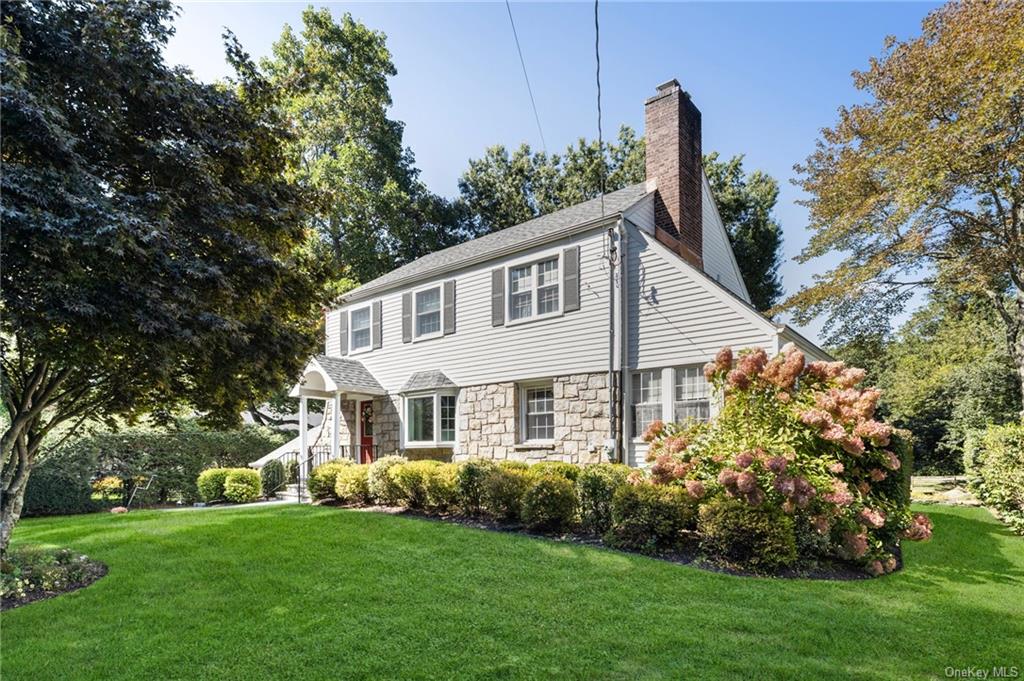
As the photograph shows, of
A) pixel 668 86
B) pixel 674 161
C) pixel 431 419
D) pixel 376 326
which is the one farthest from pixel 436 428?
pixel 668 86

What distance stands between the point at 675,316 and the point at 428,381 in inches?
235

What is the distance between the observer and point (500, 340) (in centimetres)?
1195

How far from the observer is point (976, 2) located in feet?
30.8

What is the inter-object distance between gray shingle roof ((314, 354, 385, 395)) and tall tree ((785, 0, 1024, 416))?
1029 centimetres

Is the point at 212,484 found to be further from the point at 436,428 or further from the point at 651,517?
the point at 651,517

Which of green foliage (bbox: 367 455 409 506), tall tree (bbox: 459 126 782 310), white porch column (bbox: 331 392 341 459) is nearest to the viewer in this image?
green foliage (bbox: 367 455 409 506)

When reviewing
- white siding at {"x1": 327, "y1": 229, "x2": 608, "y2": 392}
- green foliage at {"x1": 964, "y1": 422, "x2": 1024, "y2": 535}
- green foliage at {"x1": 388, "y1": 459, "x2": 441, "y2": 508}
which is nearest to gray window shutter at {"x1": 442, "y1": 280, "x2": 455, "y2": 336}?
white siding at {"x1": 327, "y1": 229, "x2": 608, "y2": 392}

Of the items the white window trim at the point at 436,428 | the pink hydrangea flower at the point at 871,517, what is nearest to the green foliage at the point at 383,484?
the white window trim at the point at 436,428

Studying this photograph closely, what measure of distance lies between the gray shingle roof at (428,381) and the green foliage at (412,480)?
131 inches

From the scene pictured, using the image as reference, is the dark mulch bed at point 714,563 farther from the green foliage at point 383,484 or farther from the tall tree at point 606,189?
the tall tree at point 606,189

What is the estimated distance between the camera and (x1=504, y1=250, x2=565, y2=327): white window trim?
36.4 feet

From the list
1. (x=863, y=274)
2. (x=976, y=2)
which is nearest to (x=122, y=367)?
(x=863, y=274)

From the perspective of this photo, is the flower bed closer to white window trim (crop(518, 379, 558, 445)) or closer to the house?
the house

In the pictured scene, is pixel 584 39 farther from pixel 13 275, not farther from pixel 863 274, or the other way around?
pixel 863 274
